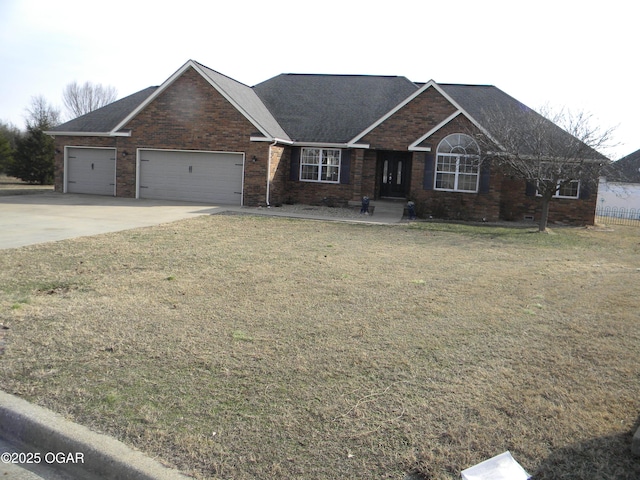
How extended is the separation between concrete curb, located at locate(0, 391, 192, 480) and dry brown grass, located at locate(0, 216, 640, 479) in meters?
A: 0.11

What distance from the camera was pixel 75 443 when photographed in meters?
3.83

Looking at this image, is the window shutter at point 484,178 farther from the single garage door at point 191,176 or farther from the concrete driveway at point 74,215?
the concrete driveway at point 74,215

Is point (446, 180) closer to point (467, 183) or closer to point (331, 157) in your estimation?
point (467, 183)

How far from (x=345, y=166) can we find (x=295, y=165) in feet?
7.49

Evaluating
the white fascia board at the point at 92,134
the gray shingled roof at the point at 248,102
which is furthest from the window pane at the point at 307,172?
the white fascia board at the point at 92,134

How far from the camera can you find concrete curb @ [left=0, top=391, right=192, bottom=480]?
3.57 meters

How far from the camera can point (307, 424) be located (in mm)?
4125

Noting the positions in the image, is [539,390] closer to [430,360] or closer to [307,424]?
[430,360]

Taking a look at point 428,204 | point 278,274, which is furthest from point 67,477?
point 428,204

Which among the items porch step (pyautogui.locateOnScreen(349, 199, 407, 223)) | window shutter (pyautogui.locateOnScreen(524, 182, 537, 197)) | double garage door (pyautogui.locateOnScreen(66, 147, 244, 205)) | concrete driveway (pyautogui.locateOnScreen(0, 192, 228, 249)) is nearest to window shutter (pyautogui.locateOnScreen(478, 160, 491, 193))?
window shutter (pyautogui.locateOnScreen(524, 182, 537, 197))

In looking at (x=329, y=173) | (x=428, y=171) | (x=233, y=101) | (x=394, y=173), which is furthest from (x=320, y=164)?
(x=428, y=171)

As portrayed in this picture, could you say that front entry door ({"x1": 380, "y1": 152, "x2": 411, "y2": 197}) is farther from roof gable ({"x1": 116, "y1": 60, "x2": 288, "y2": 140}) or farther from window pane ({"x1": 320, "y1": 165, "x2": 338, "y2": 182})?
roof gable ({"x1": 116, "y1": 60, "x2": 288, "y2": 140})

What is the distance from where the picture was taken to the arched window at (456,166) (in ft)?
71.8

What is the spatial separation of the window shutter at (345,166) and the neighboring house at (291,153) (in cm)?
4
